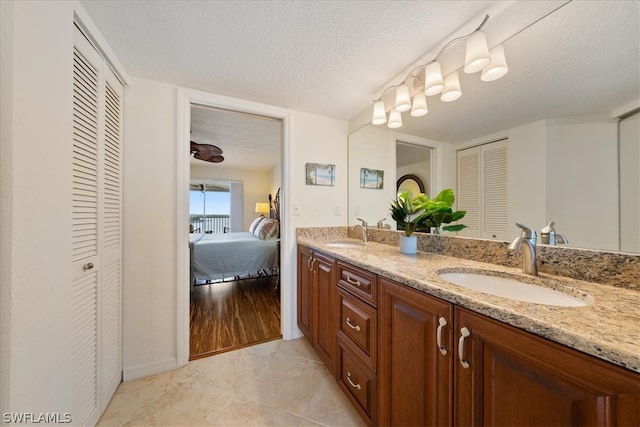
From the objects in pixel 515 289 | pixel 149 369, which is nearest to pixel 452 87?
pixel 515 289

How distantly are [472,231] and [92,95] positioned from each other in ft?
6.92

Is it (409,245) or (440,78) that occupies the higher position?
(440,78)

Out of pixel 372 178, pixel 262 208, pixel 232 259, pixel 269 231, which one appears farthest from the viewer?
pixel 262 208

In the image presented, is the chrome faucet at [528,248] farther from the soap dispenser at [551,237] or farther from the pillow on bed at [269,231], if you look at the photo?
the pillow on bed at [269,231]

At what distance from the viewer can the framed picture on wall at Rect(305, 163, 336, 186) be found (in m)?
2.07

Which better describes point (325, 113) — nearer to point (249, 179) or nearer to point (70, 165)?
point (70, 165)

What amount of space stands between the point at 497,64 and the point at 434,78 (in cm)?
29

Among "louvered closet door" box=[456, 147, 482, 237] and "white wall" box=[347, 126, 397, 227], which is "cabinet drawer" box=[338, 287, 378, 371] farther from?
"white wall" box=[347, 126, 397, 227]

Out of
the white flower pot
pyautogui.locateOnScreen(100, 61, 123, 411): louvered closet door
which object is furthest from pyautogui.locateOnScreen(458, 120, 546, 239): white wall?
pyautogui.locateOnScreen(100, 61, 123, 411): louvered closet door

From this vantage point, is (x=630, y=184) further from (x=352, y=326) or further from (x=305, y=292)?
(x=305, y=292)

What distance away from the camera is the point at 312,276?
1672 millimetres

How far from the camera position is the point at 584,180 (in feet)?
2.74

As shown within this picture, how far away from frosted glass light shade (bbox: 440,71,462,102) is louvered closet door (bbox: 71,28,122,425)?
73.0 inches

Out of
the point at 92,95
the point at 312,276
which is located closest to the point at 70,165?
the point at 92,95
